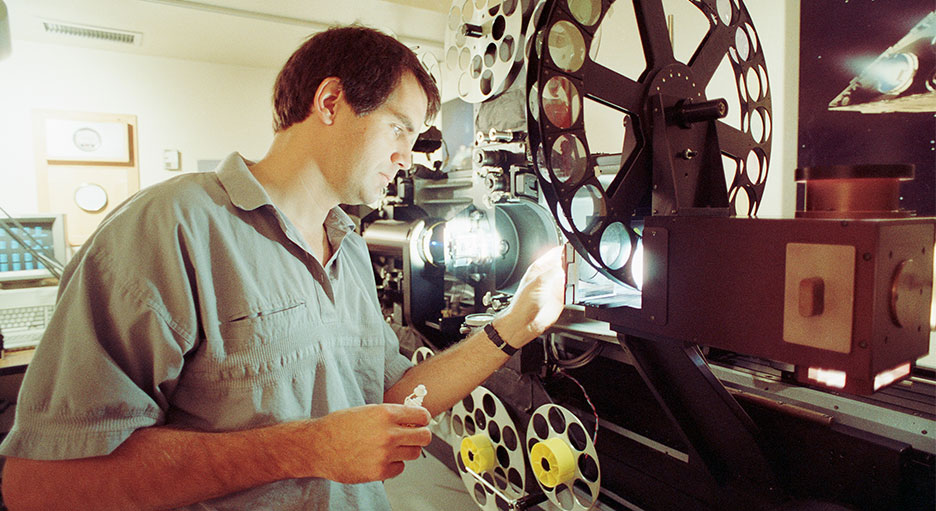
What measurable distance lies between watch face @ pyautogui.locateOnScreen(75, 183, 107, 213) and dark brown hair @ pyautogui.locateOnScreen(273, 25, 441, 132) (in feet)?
11.9

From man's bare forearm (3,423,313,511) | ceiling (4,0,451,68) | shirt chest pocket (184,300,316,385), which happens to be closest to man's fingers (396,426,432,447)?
man's bare forearm (3,423,313,511)

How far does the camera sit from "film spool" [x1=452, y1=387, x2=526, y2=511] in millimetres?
1995

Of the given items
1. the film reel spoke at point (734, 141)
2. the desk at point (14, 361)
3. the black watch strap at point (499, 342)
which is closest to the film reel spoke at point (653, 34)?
the film reel spoke at point (734, 141)

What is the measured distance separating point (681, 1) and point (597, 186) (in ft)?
5.22

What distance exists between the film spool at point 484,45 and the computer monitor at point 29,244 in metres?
2.62

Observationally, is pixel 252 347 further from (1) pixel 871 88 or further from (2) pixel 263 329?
(1) pixel 871 88

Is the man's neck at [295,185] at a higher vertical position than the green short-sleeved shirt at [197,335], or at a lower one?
higher

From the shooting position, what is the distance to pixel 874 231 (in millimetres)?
714

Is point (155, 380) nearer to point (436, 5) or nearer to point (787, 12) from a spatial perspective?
point (787, 12)

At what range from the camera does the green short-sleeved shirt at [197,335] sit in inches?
34.0

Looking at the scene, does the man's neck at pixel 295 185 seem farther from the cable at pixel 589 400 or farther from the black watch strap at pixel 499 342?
the cable at pixel 589 400

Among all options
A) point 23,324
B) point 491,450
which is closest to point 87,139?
point 23,324

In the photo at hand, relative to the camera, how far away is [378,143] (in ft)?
4.11

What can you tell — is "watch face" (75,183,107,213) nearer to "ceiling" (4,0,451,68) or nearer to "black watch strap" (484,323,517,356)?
"ceiling" (4,0,451,68)
